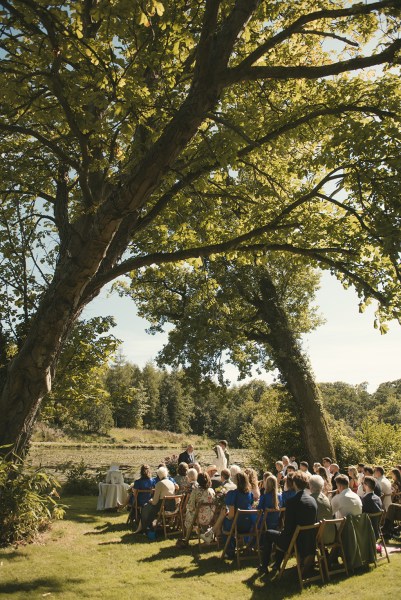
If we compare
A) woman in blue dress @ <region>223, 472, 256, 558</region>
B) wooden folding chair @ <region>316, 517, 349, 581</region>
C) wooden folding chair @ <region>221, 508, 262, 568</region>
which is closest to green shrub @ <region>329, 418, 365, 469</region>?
wooden folding chair @ <region>221, 508, 262, 568</region>

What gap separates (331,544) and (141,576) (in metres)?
2.73

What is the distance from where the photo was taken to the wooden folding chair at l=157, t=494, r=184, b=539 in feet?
29.6

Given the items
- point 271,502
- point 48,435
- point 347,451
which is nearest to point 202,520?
point 271,502

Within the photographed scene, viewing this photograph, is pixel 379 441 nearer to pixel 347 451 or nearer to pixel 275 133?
pixel 347 451

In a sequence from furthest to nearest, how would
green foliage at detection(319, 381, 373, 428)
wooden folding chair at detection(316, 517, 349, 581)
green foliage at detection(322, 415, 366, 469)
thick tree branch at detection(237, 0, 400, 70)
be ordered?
green foliage at detection(319, 381, 373, 428) → green foliage at detection(322, 415, 366, 469) → wooden folding chair at detection(316, 517, 349, 581) → thick tree branch at detection(237, 0, 400, 70)

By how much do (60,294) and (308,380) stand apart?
13.3m

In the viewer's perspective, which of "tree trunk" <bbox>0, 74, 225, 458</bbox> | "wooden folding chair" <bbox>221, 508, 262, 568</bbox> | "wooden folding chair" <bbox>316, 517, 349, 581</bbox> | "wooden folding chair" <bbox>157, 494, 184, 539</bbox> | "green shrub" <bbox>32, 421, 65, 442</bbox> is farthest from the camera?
"green shrub" <bbox>32, 421, 65, 442</bbox>

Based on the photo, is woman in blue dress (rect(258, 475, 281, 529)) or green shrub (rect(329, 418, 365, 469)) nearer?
woman in blue dress (rect(258, 475, 281, 529))

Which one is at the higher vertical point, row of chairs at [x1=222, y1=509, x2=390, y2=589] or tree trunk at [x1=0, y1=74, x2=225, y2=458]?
tree trunk at [x1=0, y1=74, x2=225, y2=458]

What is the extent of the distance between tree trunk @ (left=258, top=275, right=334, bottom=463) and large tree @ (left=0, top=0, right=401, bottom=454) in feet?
30.4

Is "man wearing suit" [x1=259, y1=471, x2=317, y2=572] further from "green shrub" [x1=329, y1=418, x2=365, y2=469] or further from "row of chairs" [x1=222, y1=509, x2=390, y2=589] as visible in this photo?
"green shrub" [x1=329, y1=418, x2=365, y2=469]

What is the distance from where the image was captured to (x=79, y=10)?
582 cm

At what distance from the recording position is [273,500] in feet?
24.6

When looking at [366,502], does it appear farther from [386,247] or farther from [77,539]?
[77,539]
